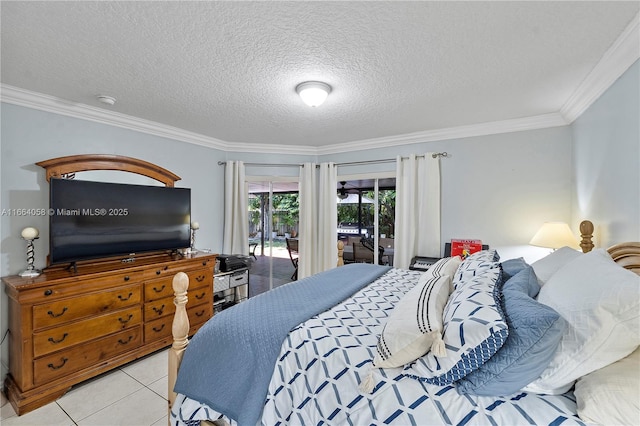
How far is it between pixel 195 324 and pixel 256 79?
8.65 ft

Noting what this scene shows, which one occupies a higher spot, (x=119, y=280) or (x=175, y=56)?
(x=175, y=56)

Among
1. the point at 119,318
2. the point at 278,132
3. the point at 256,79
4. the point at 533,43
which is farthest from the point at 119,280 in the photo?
the point at 533,43

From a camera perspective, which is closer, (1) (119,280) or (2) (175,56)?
(2) (175,56)

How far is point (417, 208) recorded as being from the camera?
380 centimetres

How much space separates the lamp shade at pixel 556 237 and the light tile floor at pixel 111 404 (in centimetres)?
343

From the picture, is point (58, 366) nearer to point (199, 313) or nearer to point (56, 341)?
point (56, 341)

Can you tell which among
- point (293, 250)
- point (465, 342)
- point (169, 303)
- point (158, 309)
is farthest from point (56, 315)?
point (293, 250)

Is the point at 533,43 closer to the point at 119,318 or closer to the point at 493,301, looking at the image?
the point at 493,301

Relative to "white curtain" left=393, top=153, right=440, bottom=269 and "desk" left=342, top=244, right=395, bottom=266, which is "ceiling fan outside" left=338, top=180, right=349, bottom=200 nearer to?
"desk" left=342, top=244, right=395, bottom=266

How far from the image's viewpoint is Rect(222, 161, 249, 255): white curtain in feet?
13.9

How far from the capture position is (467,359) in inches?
41.3

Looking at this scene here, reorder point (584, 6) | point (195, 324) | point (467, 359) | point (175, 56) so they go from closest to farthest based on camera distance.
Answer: point (467, 359) < point (584, 6) < point (175, 56) < point (195, 324)

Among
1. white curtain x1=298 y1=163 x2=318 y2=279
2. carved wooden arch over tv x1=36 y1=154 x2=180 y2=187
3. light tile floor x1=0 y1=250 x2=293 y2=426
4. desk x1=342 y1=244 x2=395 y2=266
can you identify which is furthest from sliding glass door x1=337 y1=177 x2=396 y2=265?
light tile floor x1=0 y1=250 x2=293 y2=426

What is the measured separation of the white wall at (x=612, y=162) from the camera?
70.0 inches
